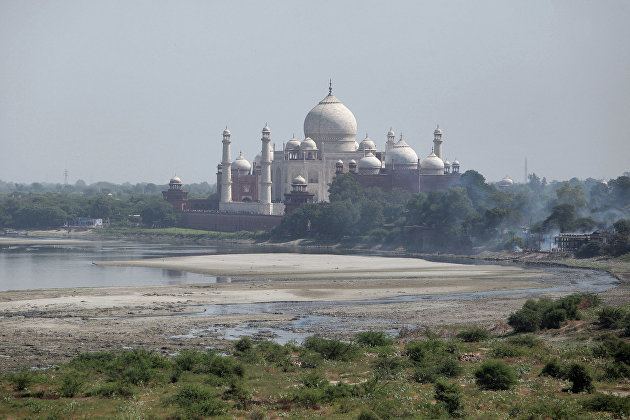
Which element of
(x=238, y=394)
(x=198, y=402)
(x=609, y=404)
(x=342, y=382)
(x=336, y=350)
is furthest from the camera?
(x=336, y=350)

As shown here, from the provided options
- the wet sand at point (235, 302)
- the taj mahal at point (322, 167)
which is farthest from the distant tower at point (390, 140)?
the wet sand at point (235, 302)

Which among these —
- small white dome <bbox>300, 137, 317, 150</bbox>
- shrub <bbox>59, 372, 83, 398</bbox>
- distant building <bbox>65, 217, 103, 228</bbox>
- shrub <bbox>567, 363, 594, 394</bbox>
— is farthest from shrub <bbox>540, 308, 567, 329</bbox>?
distant building <bbox>65, 217, 103, 228</bbox>

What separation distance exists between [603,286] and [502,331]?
19174mm

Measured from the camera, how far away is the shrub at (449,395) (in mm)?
20531

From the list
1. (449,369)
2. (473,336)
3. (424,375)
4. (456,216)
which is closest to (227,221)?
(456,216)

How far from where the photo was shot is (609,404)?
19453mm

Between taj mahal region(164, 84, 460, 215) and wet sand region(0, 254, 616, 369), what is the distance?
38793mm

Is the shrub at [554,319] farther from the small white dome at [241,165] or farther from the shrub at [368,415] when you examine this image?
the small white dome at [241,165]

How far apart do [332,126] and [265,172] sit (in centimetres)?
1002

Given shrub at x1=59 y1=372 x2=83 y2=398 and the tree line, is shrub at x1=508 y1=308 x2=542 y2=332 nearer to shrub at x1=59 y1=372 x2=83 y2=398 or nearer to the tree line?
shrub at x1=59 y1=372 x2=83 y2=398

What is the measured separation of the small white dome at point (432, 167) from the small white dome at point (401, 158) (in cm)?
104

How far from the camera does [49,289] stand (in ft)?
155

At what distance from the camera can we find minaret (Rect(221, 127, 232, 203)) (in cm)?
11050

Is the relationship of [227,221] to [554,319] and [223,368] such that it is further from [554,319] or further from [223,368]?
[223,368]
